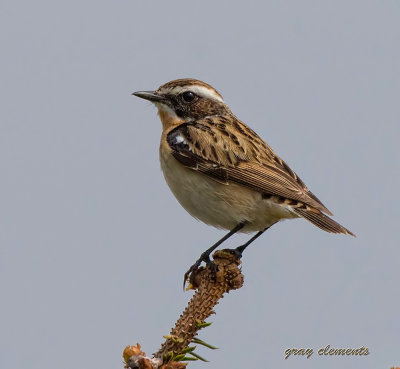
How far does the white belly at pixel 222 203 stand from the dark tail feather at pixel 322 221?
0.53ft

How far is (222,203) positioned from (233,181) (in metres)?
0.31

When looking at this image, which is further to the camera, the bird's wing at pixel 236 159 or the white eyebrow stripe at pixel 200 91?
the white eyebrow stripe at pixel 200 91

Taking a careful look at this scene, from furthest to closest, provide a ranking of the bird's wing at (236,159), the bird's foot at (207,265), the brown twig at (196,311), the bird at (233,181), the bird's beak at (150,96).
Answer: the bird's beak at (150,96), the bird's wing at (236,159), the bird at (233,181), the bird's foot at (207,265), the brown twig at (196,311)

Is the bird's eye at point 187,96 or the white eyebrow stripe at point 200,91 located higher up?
the white eyebrow stripe at point 200,91

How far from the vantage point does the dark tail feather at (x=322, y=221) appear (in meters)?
6.99

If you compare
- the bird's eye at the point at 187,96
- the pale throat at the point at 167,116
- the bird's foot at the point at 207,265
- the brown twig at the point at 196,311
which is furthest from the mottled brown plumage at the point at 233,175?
the brown twig at the point at 196,311

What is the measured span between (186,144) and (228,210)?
1120 millimetres

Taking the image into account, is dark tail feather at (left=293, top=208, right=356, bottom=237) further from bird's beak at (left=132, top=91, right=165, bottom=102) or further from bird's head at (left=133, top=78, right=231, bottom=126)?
bird's beak at (left=132, top=91, right=165, bottom=102)

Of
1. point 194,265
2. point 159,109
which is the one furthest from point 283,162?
point 194,265

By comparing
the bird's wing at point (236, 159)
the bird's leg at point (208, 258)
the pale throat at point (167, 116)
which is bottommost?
the bird's leg at point (208, 258)

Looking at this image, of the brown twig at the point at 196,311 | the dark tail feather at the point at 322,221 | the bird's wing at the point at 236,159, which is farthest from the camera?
the bird's wing at the point at 236,159

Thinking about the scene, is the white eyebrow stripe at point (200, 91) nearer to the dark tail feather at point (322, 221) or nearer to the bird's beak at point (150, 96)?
the bird's beak at point (150, 96)

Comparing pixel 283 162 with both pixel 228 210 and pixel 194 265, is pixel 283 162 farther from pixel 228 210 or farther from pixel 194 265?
pixel 194 265

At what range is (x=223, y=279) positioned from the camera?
197 inches
